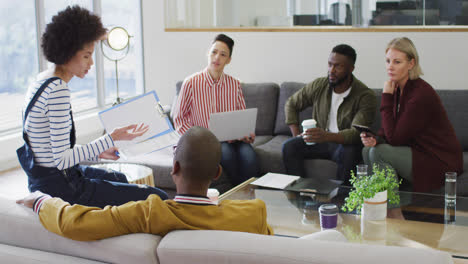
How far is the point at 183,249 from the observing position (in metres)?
1.46

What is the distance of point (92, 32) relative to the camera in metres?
2.56

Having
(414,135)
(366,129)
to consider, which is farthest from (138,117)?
(414,135)

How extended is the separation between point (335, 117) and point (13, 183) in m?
2.42

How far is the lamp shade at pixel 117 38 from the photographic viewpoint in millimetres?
4488

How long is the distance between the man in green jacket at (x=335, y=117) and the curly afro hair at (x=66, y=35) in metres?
1.72

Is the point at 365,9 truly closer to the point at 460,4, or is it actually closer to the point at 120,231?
the point at 460,4

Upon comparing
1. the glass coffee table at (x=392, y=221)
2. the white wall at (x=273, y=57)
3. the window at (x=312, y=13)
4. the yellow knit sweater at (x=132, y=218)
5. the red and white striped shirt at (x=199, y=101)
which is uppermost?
the window at (x=312, y=13)

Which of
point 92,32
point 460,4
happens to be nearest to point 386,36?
point 460,4

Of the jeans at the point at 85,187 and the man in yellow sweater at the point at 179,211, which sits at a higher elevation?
the man in yellow sweater at the point at 179,211

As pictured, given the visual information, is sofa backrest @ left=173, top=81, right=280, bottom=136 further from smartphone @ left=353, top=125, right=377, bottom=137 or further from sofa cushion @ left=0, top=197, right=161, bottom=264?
sofa cushion @ left=0, top=197, right=161, bottom=264

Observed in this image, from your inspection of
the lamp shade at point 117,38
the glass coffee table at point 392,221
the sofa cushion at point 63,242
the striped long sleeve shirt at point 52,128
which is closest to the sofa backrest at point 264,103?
the lamp shade at point 117,38

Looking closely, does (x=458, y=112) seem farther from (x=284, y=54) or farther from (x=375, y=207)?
(x=375, y=207)

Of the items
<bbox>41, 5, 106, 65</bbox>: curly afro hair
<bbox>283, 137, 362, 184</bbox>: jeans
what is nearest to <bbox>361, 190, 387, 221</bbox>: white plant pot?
<bbox>283, 137, 362, 184</bbox>: jeans

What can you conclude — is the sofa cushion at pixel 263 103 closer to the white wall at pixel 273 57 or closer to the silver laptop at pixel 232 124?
the white wall at pixel 273 57
